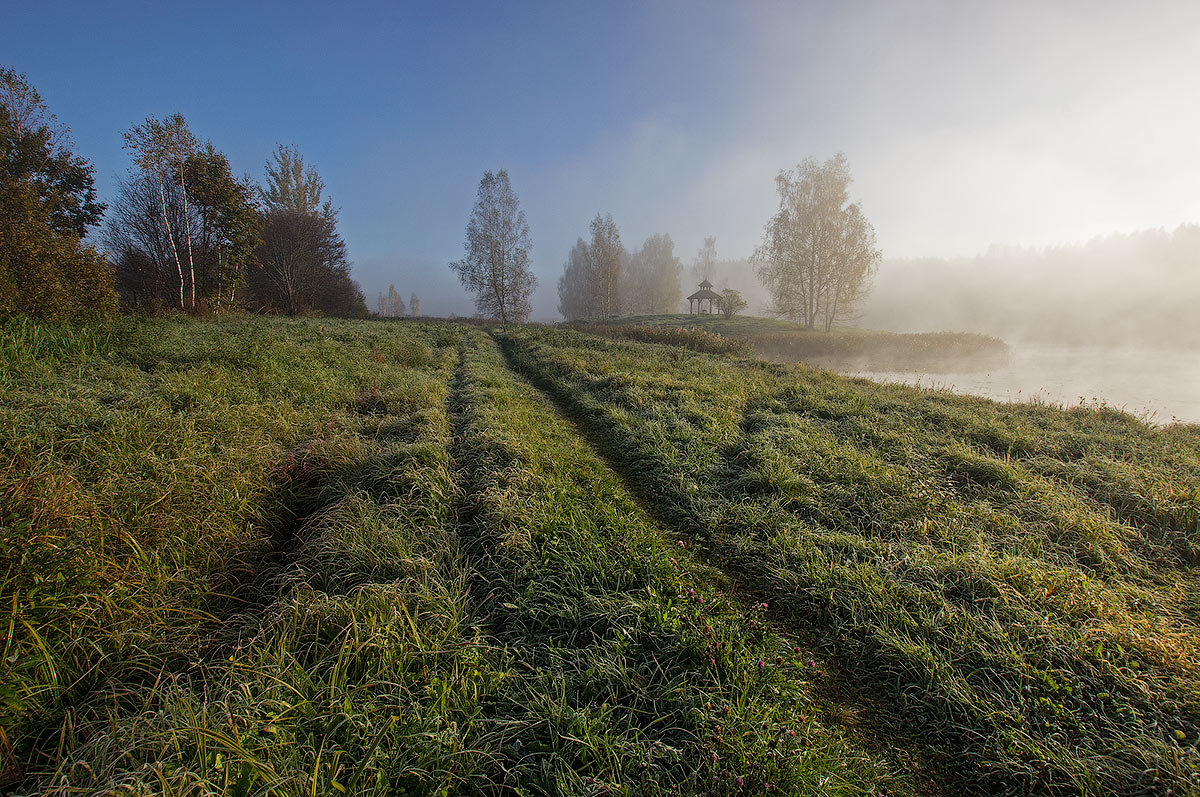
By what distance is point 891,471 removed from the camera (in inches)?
203

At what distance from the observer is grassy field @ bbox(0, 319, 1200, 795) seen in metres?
1.92

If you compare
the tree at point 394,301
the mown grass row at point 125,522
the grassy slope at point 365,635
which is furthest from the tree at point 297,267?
the tree at point 394,301

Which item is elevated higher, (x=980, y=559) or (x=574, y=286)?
(x=574, y=286)

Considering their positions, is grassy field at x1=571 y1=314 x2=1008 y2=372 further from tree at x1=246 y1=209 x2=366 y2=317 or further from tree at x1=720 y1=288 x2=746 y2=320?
tree at x1=246 y1=209 x2=366 y2=317

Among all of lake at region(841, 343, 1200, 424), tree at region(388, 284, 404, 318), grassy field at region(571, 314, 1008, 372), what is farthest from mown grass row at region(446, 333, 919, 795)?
tree at region(388, 284, 404, 318)

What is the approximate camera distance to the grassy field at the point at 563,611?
1924mm

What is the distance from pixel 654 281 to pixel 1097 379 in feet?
167

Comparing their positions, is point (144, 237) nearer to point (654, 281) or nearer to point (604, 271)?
point (604, 271)

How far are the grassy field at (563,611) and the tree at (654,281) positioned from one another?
57571mm

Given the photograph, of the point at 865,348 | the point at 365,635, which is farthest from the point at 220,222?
the point at 865,348

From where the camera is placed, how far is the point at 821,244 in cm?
3117

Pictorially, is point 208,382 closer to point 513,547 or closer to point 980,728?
point 513,547

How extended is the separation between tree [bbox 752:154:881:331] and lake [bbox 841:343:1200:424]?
1136cm

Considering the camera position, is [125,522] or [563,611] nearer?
[563,611]
